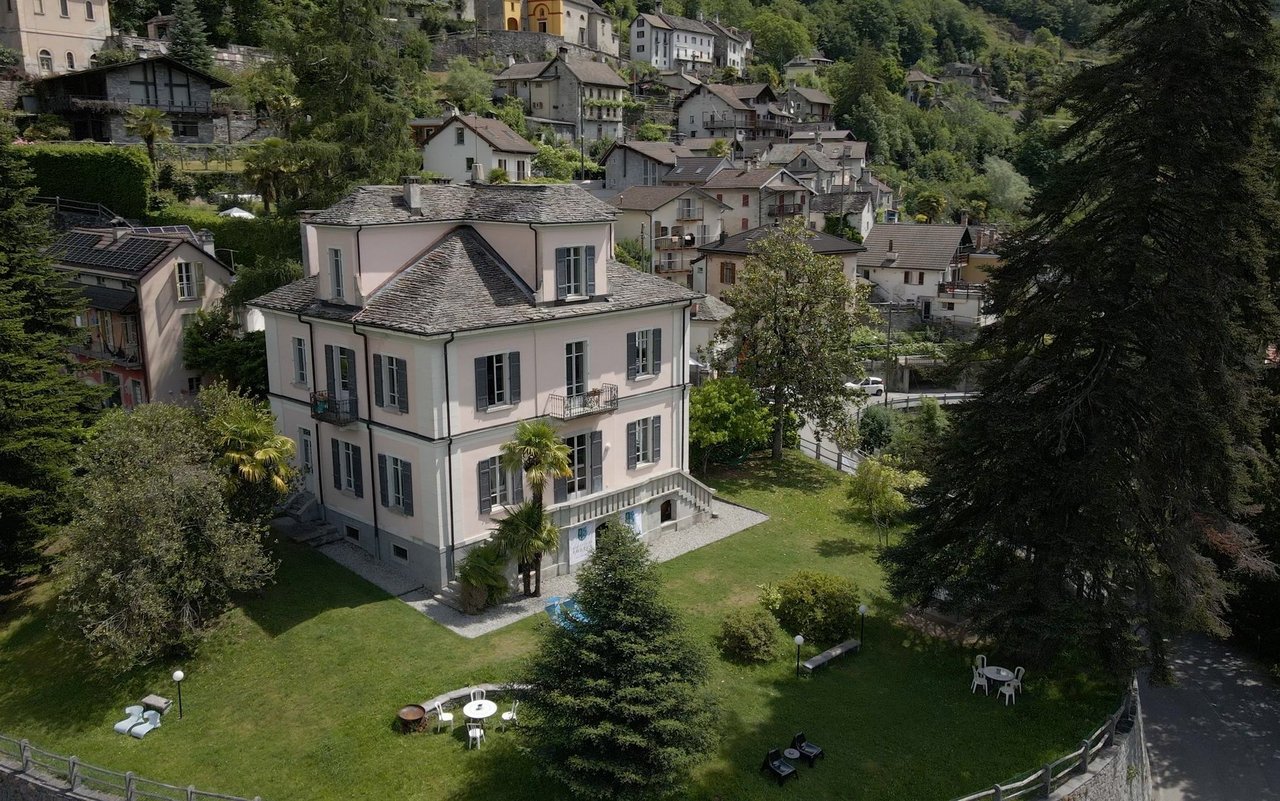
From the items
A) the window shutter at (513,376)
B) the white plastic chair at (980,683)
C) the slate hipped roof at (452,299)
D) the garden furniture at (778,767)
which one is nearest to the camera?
the garden furniture at (778,767)

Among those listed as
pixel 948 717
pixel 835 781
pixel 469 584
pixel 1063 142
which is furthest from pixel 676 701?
pixel 1063 142

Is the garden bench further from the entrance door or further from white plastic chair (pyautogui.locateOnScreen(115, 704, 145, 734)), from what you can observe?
the entrance door

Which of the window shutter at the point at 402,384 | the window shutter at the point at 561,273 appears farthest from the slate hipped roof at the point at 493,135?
the window shutter at the point at 402,384

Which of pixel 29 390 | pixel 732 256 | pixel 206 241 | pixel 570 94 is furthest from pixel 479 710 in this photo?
pixel 570 94

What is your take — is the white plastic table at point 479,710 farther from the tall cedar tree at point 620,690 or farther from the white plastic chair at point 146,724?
the white plastic chair at point 146,724

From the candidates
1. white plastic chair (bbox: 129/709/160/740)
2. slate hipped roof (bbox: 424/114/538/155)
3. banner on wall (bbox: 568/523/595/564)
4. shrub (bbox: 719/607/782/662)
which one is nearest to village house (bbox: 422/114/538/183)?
slate hipped roof (bbox: 424/114/538/155)

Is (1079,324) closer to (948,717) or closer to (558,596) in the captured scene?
(948,717)
